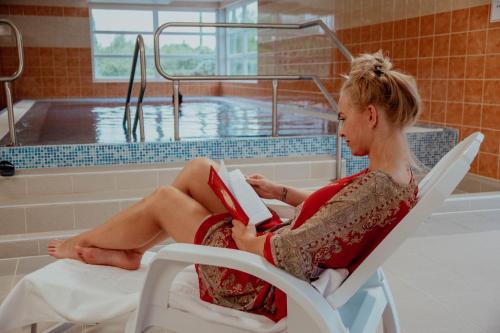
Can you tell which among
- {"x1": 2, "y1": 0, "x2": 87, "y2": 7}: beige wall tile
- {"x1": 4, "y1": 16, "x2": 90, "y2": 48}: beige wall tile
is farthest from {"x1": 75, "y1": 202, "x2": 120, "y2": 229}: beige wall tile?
{"x1": 2, "y1": 0, "x2": 87, "y2": 7}: beige wall tile

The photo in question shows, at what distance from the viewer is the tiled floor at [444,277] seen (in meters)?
2.24

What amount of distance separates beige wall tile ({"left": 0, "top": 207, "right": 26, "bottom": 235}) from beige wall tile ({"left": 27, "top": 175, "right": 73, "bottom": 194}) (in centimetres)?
35

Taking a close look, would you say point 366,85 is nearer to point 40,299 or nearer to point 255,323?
point 255,323

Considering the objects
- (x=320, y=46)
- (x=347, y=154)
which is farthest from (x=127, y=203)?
(x=320, y=46)

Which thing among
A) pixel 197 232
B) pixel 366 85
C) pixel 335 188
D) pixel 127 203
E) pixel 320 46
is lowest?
pixel 127 203

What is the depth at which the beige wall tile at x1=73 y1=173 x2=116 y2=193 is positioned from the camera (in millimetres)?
3613

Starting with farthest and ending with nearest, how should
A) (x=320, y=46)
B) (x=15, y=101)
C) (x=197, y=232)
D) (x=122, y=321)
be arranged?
1. (x=15, y=101)
2. (x=320, y=46)
3. (x=122, y=321)
4. (x=197, y=232)

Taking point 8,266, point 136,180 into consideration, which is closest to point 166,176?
point 136,180

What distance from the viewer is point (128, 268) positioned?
1.98 m

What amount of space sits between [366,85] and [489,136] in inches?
140

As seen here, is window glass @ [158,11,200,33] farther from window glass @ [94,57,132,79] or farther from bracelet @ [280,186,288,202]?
bracelet @ [280,186,288,202]

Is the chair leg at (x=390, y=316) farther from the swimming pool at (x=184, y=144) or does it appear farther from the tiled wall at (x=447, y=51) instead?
the tiled wall at (x=447, y=51)

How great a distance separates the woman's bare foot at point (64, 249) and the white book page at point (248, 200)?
782 mm

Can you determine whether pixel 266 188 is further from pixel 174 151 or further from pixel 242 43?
pixel 242 43
